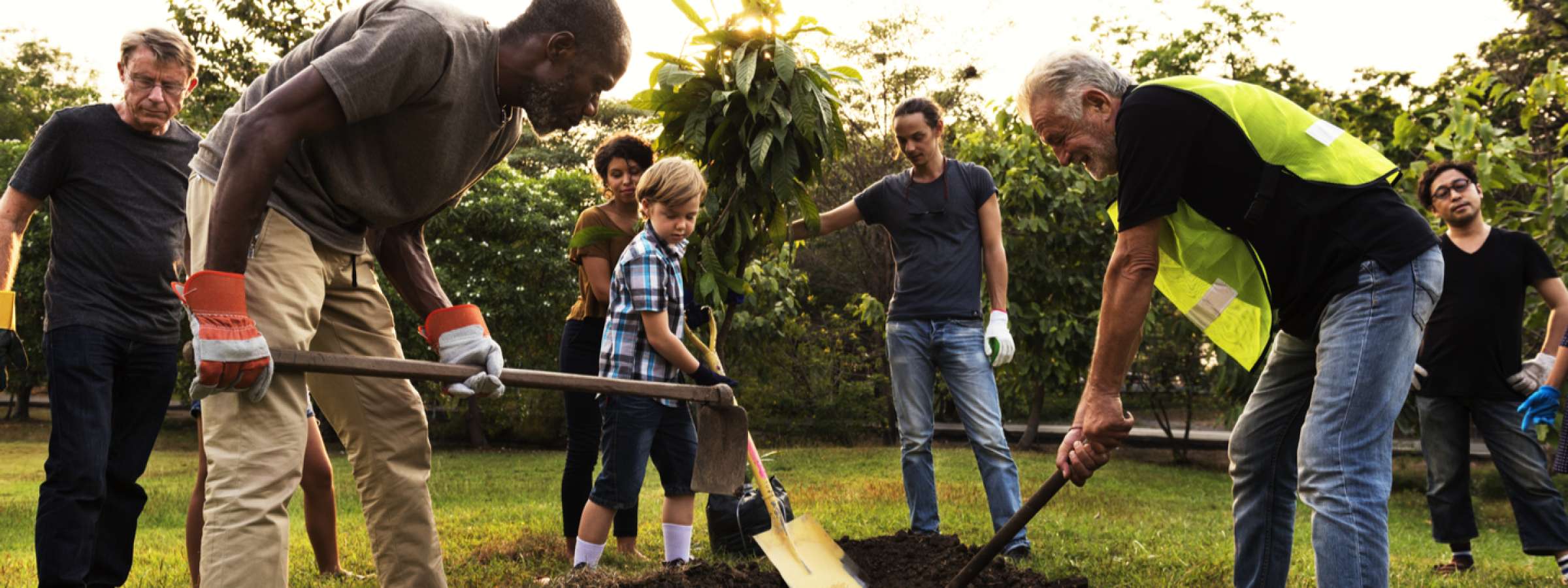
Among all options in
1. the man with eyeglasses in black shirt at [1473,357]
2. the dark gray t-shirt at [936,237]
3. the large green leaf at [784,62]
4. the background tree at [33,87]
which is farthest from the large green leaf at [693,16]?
the background tree at [33,87]

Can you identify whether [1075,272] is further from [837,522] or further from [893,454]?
[837,522]

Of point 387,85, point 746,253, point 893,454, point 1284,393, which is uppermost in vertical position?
point 387,85

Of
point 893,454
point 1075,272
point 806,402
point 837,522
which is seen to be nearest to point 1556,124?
point 1075,272

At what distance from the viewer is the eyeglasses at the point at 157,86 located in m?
3.92

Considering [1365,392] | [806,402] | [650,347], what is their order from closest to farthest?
[1365,392]
[650,347]
[806,402]

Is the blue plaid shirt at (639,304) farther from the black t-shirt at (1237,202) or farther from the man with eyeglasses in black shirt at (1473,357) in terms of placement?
the man with eyeglasses in black shirt at (1473,357)

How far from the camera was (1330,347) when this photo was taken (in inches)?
116

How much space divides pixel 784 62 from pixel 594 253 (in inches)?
46.6

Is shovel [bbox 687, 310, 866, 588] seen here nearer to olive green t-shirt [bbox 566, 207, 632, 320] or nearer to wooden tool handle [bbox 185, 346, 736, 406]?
wooden tool handle [bbox 185, 346, 736, 406]

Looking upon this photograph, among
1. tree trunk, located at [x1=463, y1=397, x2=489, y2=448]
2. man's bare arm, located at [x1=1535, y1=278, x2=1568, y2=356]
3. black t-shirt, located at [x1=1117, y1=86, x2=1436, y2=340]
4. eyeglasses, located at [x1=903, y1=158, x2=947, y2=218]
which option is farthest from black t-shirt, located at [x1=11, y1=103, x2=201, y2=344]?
tree trunk, located at [x1=463, y1=397, x2=489, y2=448]

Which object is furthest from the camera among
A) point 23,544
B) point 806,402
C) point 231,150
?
point 806,402

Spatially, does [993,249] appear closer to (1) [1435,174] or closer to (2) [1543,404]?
(1) [1435,174]

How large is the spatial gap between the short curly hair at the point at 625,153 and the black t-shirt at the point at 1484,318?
3991 millimetres

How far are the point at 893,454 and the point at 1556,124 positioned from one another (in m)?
9.46
